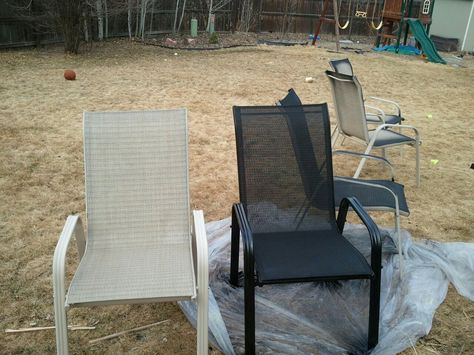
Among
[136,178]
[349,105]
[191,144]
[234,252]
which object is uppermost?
[349,105]

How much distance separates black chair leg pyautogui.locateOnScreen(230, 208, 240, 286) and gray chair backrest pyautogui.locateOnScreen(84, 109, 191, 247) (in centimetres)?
26

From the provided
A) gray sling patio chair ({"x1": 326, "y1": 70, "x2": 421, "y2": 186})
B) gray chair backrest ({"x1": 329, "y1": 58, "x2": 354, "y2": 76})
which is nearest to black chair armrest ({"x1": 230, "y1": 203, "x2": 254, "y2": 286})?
gray sling patio chair ({"x1": 326, "y1": 70, "x2": 421, "y2": 186})

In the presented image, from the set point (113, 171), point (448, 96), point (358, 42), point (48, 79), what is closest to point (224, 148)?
point (113, 171)

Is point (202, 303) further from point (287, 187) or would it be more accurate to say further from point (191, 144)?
point (191, 144)

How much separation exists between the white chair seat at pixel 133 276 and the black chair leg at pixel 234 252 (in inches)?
11.3

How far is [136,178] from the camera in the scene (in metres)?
2.55

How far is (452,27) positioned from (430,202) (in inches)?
546

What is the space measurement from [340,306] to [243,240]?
79cm

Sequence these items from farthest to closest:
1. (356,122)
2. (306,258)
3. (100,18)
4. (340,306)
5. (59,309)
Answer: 1. (100,18)
2. (356,122)
3. (340,306)
4. (306,258)
5. (59,309)

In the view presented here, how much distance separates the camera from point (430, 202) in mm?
3926

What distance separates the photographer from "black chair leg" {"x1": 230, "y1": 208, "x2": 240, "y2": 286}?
100 inches

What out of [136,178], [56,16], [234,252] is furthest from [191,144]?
[56,16]

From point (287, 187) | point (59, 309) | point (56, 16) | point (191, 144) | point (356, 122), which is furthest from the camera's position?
point (56, 16)

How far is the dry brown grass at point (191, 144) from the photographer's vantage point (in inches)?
95.2
